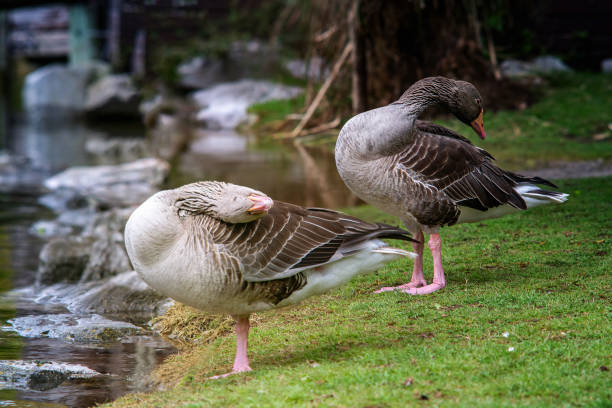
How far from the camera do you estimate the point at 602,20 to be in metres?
21.6

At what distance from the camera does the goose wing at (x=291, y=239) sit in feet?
16.0

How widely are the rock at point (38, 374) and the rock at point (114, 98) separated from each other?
81.9 ft

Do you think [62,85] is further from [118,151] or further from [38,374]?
[38,374]

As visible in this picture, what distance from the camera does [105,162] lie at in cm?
1880

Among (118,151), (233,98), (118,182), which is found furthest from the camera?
(233,98)

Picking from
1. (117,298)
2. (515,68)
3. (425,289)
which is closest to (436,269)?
(425,289)

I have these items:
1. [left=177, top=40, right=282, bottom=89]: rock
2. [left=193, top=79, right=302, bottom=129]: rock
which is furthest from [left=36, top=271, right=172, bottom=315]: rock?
[left=177, top=40, right=282, bottom=89]: rock

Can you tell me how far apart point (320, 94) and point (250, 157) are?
2.36 metres

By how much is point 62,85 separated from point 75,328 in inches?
1042

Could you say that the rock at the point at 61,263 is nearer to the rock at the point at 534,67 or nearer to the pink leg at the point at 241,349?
the pink leg at the point at 241,349

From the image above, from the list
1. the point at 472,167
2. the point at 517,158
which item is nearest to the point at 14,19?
the point at 517,158

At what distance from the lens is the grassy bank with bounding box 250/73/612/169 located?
13.3 meters

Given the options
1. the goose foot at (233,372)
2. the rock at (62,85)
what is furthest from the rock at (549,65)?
the rock at (62,85)

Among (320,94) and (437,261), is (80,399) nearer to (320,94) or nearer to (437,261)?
(437,261)
